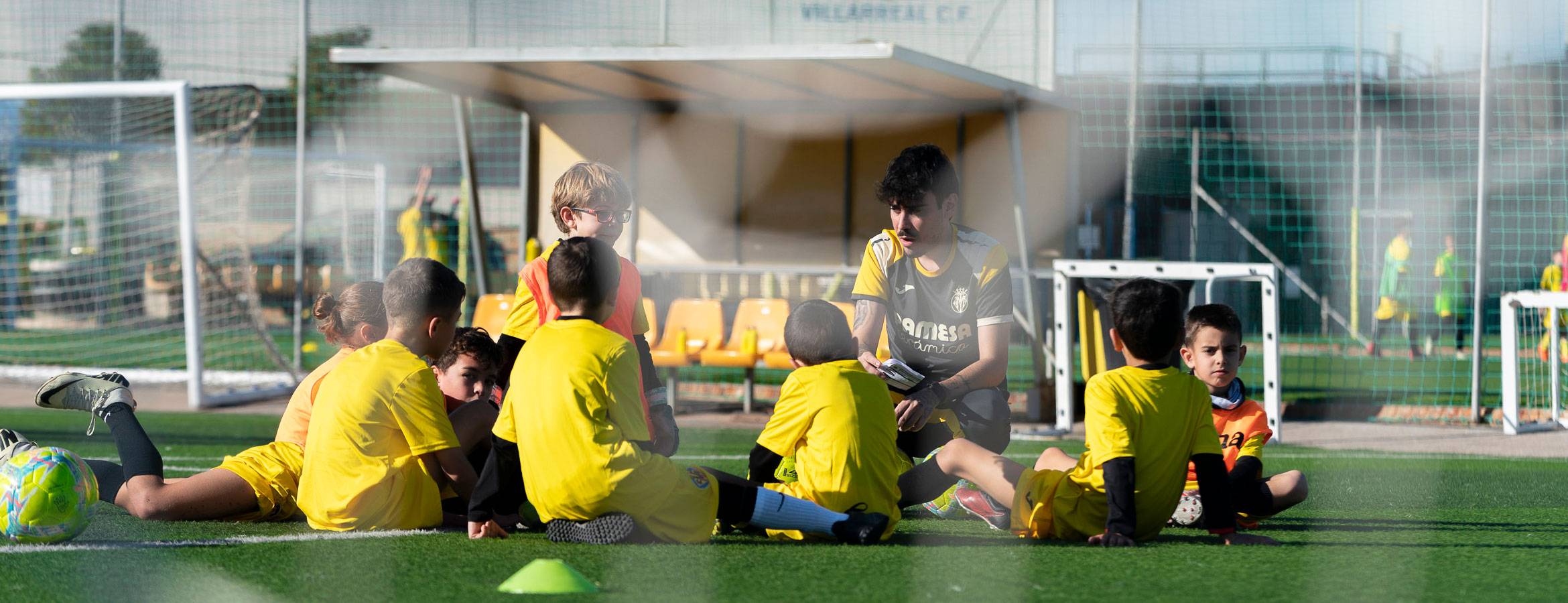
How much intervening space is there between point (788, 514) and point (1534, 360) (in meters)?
8.60

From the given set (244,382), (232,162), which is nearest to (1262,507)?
(244,382)

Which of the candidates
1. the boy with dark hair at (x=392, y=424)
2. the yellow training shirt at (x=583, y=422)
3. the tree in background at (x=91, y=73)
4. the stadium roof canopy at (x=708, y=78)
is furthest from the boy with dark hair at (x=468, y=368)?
the tree in background at (x=91, y=73)

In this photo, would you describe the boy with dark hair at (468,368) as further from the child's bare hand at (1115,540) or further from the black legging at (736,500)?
the child's bare hand at (1115,540)

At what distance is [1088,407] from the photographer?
4.07m

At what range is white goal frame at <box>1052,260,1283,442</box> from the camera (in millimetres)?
8258

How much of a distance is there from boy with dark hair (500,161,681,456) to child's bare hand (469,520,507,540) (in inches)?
19.7

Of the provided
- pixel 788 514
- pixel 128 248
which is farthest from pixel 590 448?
pixel 128 248

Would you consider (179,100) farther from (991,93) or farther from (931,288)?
(931,288)

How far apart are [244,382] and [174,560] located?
9.33 metres

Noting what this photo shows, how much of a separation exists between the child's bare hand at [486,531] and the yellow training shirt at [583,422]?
26cm

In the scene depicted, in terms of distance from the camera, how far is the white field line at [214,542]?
159 inches

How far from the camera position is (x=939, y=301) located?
194 inches

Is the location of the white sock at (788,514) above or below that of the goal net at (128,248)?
below

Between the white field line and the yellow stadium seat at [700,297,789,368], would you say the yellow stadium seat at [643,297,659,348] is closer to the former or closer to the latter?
the yellow stadium seat at [700,297,789,368]
